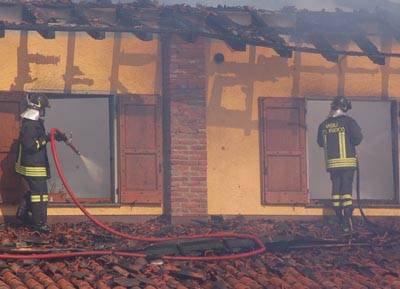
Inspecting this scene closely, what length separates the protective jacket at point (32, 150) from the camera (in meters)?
10.4

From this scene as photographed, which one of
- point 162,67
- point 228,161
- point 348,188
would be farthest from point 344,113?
point 162,67

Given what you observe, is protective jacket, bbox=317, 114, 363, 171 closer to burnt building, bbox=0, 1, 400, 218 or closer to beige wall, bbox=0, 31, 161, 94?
burnt building, bbox=0, 1, 400, 218

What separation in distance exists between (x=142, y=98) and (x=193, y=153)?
1244mm

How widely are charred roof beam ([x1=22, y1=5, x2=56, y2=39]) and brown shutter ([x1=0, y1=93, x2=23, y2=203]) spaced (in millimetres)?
1298

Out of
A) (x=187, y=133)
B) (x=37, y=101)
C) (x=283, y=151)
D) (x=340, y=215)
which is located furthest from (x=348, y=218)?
(x=37, y=101)

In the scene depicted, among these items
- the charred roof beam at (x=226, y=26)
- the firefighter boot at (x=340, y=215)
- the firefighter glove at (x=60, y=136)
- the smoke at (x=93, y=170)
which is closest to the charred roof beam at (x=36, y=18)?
the firefighter glove at (x=60, y=136)

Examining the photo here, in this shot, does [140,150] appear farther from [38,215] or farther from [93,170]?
[38,215]

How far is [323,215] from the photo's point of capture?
12336 millimetres

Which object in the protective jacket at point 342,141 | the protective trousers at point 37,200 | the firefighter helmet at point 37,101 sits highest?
the firefighter helmet at point 37,101

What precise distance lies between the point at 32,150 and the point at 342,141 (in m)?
4.84

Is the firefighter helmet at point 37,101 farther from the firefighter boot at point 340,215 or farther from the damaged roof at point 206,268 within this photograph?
the firefighter boot at point 340,215

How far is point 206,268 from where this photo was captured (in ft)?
29.2

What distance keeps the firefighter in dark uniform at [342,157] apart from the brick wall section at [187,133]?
208 cm

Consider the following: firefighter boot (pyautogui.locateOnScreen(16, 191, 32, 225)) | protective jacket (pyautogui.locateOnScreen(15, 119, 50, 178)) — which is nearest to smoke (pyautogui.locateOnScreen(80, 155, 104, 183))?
protective jacket (pyautogui.locateOnScreen(15, 119, 50, 178))
